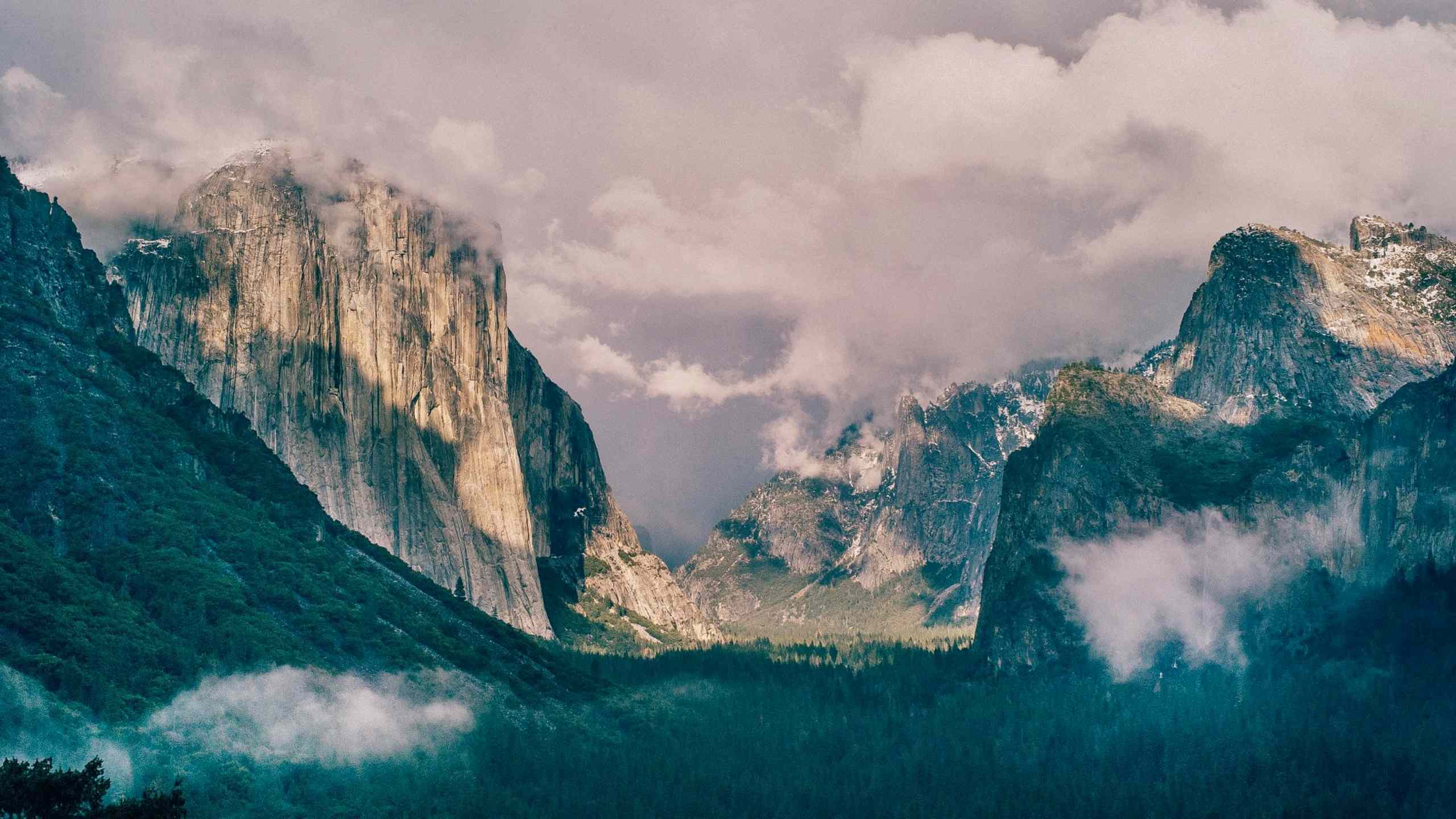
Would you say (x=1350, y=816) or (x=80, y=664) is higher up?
(x=80, y=664)

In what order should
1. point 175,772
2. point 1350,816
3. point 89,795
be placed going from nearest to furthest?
point 89,795 < point 175,772 < point 1350,816

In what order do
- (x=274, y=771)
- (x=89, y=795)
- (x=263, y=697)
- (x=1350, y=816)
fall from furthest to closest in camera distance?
(x=1350, y=816)
(x=263, y=697)
(x=274, y=771)
(x=89, y=795)

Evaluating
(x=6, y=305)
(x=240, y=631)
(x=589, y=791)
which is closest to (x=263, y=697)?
(x=240, y=631)

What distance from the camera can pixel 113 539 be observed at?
185 m

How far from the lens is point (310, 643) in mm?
197375

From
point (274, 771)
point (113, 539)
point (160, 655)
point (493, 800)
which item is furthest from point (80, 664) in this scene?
point (493, 800)

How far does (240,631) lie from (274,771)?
84.9 ft

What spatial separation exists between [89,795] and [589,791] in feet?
364

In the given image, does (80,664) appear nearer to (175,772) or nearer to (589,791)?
(175,772)

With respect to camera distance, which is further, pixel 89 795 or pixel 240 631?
pixel 240 631

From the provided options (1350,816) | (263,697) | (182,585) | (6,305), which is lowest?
(1350,816)

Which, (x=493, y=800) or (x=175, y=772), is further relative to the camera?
(x=493, y=800)

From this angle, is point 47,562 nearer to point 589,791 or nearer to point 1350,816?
point 589,791

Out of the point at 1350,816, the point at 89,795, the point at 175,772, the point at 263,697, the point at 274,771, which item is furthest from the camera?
the point at 1350,816
